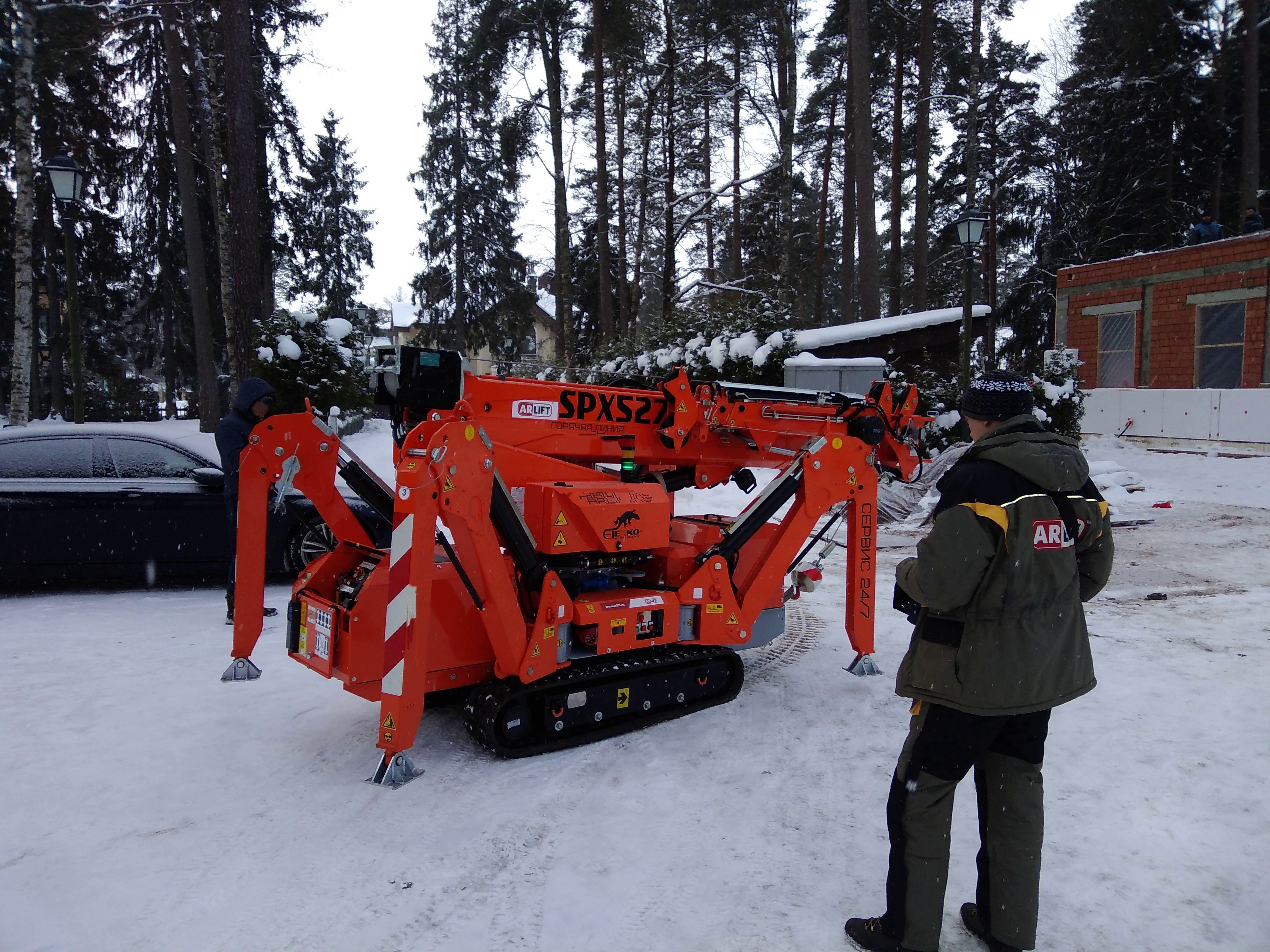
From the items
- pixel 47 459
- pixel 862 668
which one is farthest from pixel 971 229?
pixel 47 459

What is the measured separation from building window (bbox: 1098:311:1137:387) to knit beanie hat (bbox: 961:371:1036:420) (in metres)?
22.6

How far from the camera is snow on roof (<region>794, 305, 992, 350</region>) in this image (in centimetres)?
1561

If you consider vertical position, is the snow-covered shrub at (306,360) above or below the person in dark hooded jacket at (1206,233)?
below

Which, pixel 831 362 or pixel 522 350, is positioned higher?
pixel 522 350

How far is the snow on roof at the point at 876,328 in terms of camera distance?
15609 mm

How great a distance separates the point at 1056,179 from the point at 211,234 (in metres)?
28.8

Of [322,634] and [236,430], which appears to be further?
[236,430]

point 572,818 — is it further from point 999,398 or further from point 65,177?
point 65,177

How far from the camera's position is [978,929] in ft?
9.48

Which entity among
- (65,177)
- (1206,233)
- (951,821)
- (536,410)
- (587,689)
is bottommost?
(587,689)

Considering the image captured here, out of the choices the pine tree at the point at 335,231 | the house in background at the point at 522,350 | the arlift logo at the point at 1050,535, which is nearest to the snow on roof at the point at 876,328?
the house in background at the point at 522,350

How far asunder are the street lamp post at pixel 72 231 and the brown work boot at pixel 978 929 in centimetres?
1348

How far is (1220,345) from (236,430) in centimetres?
2194

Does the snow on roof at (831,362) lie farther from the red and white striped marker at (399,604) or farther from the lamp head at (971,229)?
the red and white striped marker at (399,604)
